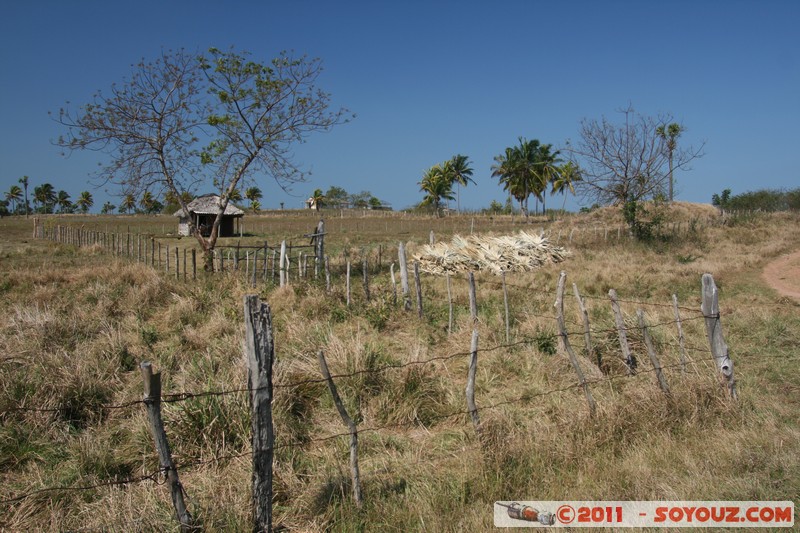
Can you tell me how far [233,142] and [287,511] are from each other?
53.8ft

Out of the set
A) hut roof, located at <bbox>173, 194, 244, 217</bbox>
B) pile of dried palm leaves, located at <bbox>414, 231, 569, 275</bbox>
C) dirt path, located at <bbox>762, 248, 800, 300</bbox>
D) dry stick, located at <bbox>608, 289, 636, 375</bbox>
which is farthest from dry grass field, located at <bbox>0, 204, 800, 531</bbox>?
hut roof, located at <bbox>173, 194, 244, 217</bbox>

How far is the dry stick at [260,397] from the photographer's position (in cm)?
303

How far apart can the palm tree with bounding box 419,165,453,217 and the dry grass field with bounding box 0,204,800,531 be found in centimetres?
5950

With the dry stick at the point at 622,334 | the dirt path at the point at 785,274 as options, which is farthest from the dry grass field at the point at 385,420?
the dirt path at the point at 785,274

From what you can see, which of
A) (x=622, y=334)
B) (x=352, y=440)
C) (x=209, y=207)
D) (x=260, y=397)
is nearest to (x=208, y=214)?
(x=209, y=207)

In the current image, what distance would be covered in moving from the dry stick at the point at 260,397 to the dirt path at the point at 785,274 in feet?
45.5

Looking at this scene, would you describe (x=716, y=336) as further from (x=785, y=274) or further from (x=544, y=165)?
(x=544, y=165)

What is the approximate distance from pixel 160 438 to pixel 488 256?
1662 cm

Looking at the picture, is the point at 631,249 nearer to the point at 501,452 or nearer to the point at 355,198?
the point at 501,452

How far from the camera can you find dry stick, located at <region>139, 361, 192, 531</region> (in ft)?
9.63

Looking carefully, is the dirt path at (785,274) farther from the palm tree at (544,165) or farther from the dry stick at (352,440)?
the palm tree at (544,165)

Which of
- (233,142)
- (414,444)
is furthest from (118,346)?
(233,142)

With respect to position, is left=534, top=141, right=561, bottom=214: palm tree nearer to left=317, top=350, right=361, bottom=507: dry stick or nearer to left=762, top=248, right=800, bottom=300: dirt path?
left=762, top=248, right=800, bottom=300: dirt path

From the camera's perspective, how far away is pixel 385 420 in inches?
209
